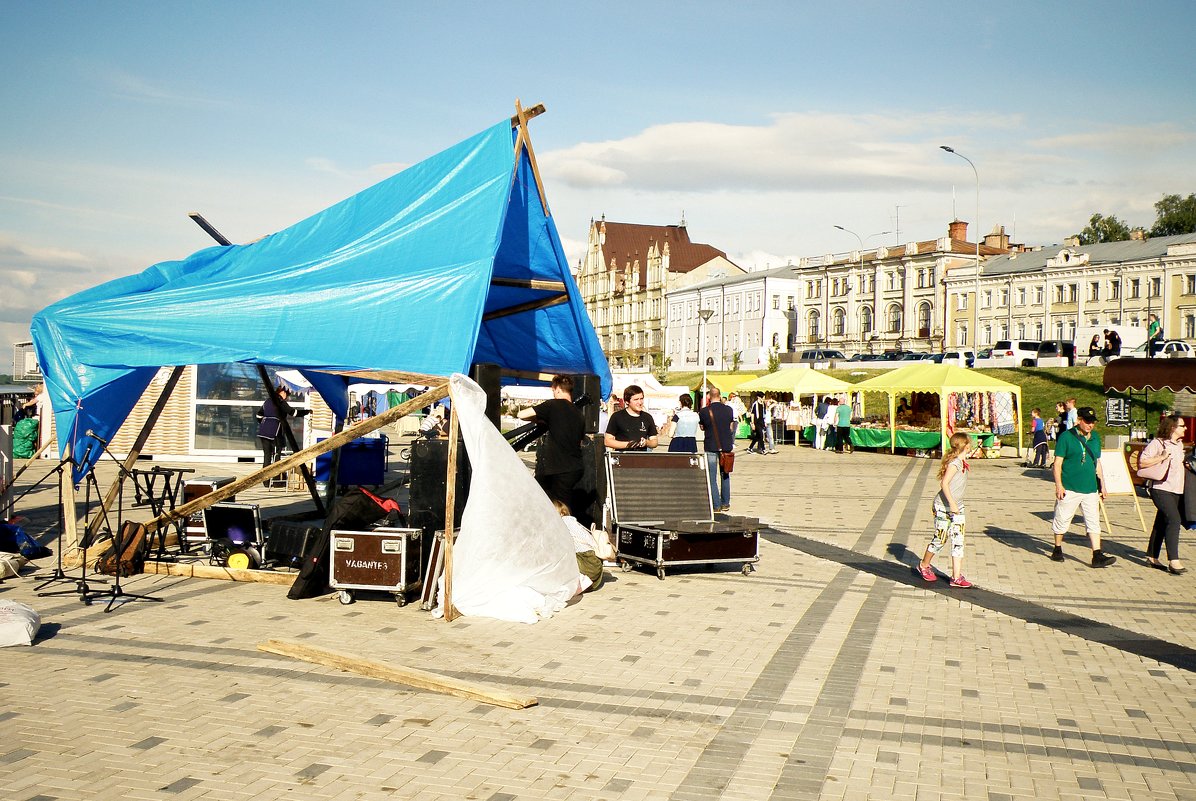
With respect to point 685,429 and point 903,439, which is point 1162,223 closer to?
point 903,439

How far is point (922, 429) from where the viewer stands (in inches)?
1293

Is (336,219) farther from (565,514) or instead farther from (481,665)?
(481,665)

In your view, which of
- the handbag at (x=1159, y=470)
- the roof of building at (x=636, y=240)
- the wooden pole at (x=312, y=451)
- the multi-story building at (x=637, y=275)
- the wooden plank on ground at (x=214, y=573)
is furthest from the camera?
the roof of building at (x=636, y=240)

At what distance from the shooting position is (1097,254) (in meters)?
79.3

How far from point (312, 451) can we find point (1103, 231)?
100m

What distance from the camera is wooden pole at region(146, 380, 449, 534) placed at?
9234 mm

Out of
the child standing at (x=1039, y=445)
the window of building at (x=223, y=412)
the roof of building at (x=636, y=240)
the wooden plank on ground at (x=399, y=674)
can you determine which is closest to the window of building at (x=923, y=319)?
the roof of building at (x=636, y=240)

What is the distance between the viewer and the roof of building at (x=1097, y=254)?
74250mm

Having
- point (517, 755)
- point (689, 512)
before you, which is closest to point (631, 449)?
point (689, 512)

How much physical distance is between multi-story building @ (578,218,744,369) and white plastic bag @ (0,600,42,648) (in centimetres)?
10249

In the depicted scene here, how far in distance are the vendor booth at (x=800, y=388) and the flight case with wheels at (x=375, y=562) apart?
93.1ft

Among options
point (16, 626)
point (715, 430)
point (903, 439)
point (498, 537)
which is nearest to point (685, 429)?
point (715, 430)

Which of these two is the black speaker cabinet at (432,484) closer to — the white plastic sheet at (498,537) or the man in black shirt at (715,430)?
the white plastic sheet at (498,537)

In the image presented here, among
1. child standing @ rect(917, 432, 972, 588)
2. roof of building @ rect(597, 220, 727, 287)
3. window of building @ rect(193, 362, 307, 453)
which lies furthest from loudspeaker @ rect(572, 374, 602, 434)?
roof of building @ rect(597, 220, 727, 287)
